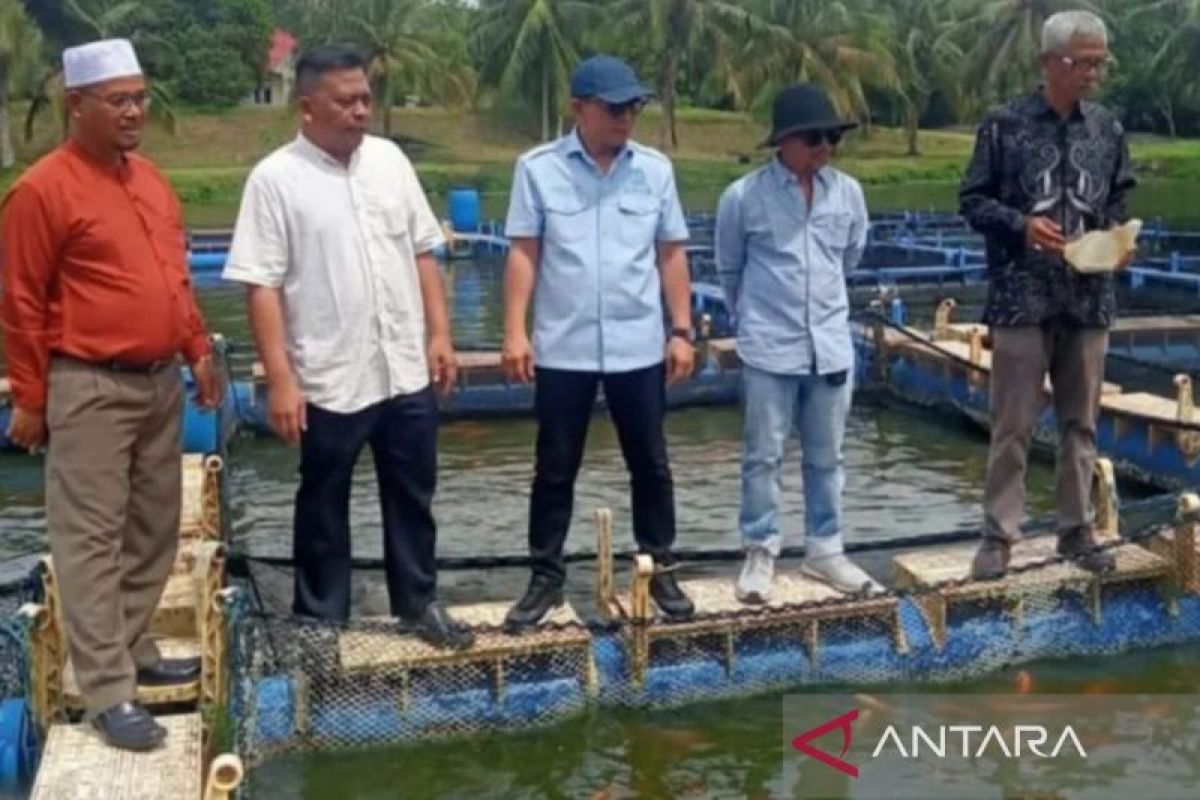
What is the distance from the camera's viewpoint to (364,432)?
15.6 feet

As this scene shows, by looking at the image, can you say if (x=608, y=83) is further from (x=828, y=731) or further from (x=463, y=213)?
(x=463, y=213)

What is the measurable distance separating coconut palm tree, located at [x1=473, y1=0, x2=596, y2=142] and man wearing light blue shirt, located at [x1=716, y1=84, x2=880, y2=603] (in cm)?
2947

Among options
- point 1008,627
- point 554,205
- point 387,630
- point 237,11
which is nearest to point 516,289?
point 554,205

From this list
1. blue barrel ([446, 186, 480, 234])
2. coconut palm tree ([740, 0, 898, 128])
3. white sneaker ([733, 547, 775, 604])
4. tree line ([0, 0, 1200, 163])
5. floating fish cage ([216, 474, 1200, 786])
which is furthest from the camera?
coconut palm tree ([740, 0, 898, 128])

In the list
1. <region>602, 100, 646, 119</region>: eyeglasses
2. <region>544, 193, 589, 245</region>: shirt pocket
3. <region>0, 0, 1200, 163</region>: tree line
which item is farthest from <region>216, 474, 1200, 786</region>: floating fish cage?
<region>0, 0, 1200, 163</region>: tree line

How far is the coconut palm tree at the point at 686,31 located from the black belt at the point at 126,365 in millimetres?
33276

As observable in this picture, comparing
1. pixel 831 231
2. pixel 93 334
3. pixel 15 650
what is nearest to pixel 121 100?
pixel 93 334

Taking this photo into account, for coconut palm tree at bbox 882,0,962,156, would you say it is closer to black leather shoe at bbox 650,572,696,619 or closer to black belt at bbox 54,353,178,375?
black leather shoe at bbox 650,572,696,619

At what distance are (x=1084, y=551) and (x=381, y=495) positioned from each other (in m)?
2.57

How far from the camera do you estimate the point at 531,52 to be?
1363 inches

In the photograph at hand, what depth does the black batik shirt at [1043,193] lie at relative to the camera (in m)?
5.34

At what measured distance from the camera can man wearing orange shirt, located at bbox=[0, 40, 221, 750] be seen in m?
3.89

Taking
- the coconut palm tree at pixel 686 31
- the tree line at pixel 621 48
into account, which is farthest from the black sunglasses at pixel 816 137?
the coconut palm tree at pixel 686 31

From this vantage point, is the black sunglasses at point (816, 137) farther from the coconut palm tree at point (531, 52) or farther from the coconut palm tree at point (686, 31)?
the coconut palm tree at point (686, 31)
